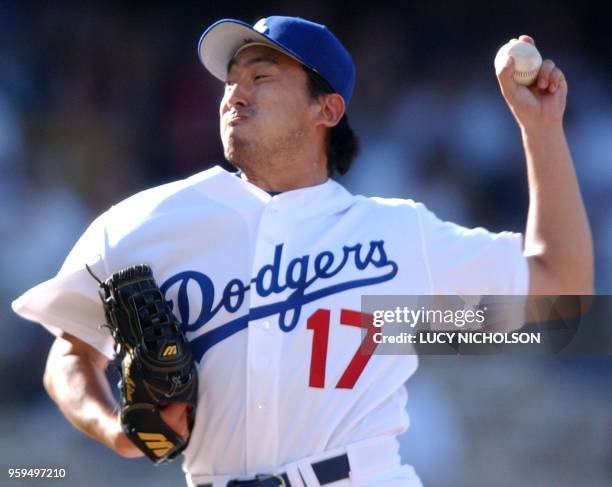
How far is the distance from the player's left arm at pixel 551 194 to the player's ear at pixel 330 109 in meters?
0.67

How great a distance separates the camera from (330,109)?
9.84 feet

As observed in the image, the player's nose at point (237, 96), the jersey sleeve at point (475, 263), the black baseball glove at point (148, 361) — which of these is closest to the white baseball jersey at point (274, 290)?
the jersey sleeve at point (475, 263)

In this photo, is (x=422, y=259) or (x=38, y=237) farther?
(x=38, y=237)

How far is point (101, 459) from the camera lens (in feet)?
14.9

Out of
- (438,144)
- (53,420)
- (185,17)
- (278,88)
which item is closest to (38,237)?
(53,420)

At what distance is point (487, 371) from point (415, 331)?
2182 mm

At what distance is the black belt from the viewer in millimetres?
2275

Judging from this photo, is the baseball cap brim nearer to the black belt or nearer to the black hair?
the black hair

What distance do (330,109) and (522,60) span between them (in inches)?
28.9

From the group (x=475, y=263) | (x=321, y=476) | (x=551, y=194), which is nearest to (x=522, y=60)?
(x=551, y=194)

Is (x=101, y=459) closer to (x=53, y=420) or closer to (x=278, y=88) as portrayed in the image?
(x=53, y=420)

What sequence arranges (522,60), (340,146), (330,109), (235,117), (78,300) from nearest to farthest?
(522,60) → (78,300) → (235,117) → (330,109) → (340,146)

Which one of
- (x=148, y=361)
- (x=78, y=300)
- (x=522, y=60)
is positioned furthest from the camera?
(x=78, y=300)

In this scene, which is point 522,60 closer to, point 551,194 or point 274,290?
point 551,194
